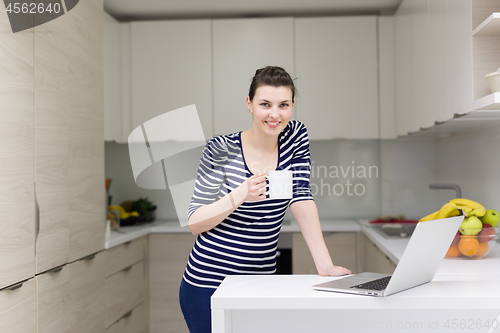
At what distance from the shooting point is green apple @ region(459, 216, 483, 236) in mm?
1576

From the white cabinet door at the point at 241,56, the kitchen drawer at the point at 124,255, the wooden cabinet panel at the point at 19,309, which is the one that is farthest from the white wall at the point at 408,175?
the wooden cabinet panel at the point at 19,309

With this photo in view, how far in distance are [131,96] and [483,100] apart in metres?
2.31

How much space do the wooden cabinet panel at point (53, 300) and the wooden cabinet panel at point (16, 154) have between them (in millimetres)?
110

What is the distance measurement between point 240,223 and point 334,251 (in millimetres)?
1608

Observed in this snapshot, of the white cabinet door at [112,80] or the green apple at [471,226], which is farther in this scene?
the white cabinet door at [112,80]

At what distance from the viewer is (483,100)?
1524 mm

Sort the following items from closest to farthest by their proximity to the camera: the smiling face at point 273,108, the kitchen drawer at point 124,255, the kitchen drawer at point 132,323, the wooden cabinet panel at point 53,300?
the smiling face at point 273,108 < the wooden cabinet panel at point 53,300 < the kitchen drawer at point 124,255 < the kitchen drawer at point 132,323

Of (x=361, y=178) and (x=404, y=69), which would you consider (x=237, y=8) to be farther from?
A: (x=361, y=178)

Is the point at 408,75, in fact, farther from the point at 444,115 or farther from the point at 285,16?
the point at 285,16

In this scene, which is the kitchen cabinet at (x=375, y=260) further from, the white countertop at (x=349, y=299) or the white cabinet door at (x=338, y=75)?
the white countertop at (x=349, y=299)

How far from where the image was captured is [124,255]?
8.45ft

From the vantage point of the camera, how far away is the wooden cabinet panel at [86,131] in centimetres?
Answer: 195

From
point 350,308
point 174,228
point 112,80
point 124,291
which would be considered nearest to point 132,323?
point 124,291

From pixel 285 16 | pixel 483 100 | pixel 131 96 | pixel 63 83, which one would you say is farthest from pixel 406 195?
pixel 63 83
